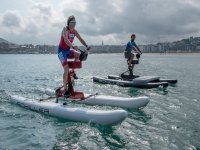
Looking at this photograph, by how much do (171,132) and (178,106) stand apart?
4.26 metres

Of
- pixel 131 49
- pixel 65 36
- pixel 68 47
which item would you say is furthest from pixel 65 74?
pixel 131 49

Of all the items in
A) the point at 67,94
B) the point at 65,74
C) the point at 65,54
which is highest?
the point at 65,54

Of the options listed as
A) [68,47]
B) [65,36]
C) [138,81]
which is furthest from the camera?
[138,81]

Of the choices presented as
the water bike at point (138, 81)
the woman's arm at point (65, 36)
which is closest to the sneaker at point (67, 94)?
the woman's arm at point (65, 36)

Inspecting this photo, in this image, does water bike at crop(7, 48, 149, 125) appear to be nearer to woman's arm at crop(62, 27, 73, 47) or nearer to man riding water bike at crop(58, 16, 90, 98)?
man riding water bike at crop(58, 16, 90, 98)

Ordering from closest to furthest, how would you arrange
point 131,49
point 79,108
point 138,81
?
point 79,108 → point 138,81 → point 131,49

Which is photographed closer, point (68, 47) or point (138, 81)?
point (68, 47)

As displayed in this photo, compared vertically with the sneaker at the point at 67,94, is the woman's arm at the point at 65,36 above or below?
above

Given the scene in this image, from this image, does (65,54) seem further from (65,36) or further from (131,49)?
(131,49)

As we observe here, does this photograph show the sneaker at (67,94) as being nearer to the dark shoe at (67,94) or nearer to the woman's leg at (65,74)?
the dark shoe at (67,94)

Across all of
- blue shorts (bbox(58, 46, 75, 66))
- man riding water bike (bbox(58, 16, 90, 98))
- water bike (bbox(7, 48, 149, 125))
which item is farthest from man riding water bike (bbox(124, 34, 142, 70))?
blue shorts (bbox(58, 46, 75, 66))

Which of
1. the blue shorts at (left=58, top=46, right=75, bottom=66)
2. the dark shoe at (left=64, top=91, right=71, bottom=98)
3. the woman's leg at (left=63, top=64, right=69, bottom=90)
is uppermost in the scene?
the blue shorts at (left=58, top=46, right=75, bottom=66)

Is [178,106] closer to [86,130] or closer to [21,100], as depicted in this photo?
[86,130]

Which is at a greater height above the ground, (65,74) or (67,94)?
(65,74)
